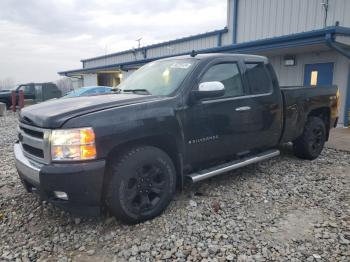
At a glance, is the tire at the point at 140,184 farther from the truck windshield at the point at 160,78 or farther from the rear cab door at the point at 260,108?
the rear cab door at the point at 260,108

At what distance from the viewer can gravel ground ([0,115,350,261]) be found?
2840mm

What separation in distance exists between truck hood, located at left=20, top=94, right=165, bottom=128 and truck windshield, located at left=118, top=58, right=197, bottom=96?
0.32 metres

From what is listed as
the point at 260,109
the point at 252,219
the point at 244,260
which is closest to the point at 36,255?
the point at 244,260

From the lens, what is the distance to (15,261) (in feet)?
9.02

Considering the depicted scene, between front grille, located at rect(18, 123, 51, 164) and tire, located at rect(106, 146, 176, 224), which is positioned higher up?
front grille, located at rect(18, 123, 51, 164)

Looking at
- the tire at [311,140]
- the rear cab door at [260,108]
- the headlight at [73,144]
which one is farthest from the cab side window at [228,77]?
the tire at [311,140]

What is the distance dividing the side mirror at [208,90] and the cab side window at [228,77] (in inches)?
14.4

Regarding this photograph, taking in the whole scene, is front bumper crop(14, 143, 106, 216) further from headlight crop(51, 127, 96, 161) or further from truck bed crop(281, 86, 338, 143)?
truck bed crop(281, 86, 338, 143)

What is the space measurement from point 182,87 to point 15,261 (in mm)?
2445

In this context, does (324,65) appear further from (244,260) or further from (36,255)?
(36,255)

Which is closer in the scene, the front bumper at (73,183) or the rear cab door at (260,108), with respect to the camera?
the front bumper at (73,183)

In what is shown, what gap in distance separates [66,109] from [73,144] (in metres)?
0.45

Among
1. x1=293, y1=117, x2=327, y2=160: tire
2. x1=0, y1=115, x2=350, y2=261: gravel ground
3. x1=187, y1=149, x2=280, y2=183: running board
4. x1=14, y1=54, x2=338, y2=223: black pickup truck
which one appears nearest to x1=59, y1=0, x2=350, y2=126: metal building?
x1=293, y1=117, x2=327, y2=160: tire

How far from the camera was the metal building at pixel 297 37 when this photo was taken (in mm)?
8586
